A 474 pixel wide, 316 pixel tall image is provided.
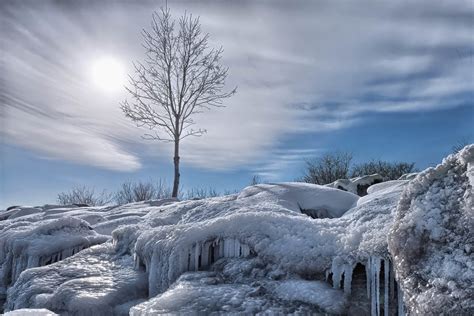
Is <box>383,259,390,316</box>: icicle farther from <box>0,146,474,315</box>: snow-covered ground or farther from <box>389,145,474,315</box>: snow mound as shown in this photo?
<box>389,145,474,315</box>: snow mound

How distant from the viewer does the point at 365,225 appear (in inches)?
87.7

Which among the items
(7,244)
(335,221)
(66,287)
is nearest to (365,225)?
(335,221)

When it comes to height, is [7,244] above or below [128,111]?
below

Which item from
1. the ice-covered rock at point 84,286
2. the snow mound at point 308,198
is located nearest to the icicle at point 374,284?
the ice-covered rock at point 84,286

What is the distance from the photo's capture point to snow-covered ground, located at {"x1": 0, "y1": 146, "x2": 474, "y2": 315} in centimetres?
154

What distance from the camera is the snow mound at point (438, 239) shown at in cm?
137

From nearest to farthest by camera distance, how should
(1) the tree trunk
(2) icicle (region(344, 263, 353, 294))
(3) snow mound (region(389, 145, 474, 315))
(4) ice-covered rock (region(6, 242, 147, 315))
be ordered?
1. (3) snow mound (region(389, 145, 474, 315))
2. (2) icicle (region(344, 263, 353, 294))
3. (4) ice-covered rock (region(6, 242, 147, 315))
4. (1) the tree trunk

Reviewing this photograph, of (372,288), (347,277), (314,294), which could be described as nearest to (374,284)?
(372,288)

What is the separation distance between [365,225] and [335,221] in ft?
1.05

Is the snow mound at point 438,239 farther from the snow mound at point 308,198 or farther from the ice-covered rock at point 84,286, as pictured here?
the snow mound at point 308,198

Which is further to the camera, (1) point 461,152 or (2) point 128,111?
(2) point 128,111

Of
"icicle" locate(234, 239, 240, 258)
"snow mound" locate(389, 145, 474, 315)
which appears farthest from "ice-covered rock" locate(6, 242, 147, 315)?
"snow mound" locate(389, 145, 474, 315)

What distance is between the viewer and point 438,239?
1.56 m

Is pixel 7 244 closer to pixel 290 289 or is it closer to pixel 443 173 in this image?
pixel 290 289
